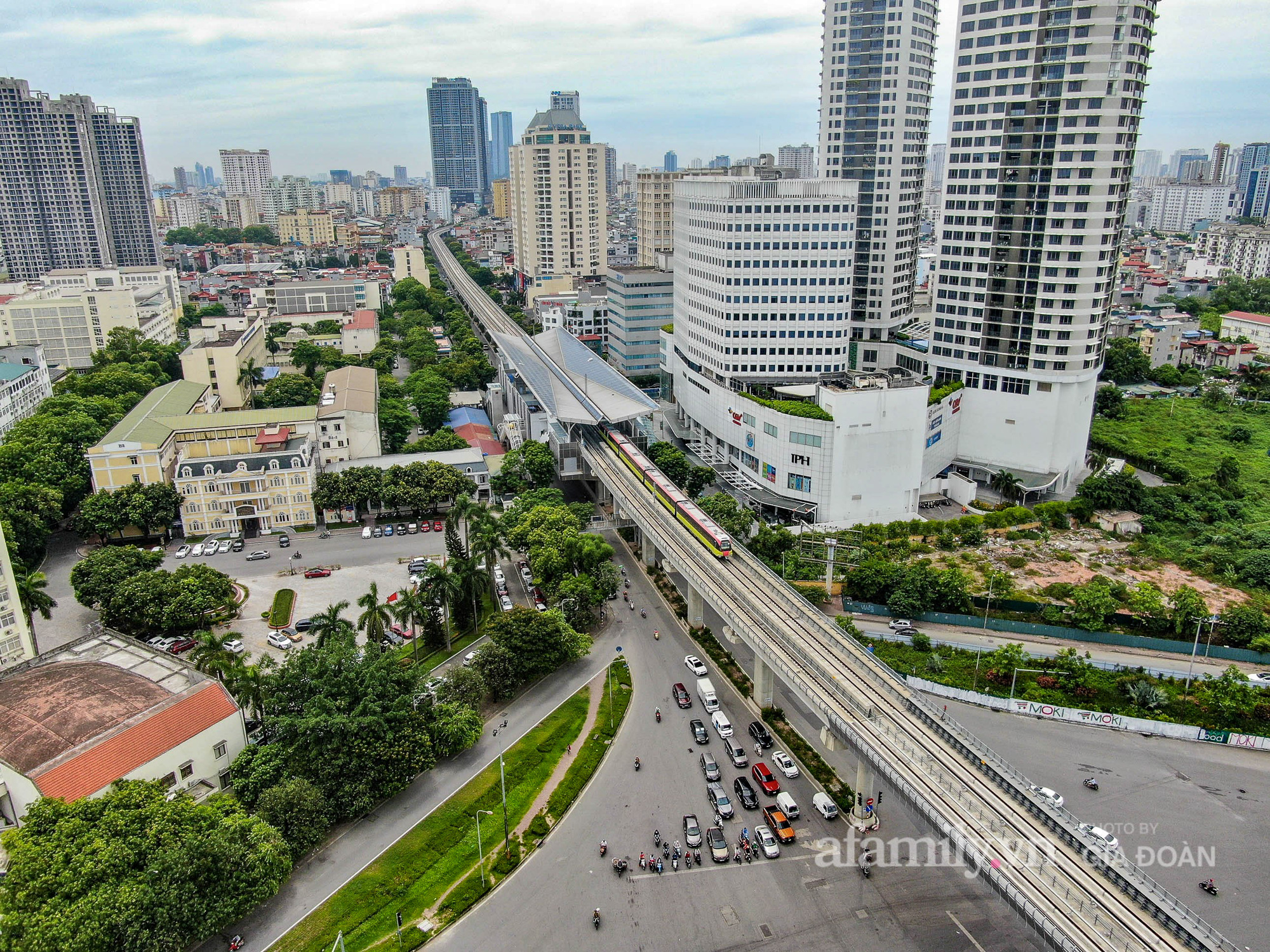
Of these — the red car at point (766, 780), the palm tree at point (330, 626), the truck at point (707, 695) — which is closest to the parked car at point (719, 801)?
the red car at point (766, 780)

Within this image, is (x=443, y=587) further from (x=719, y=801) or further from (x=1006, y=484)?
(x=1006, y=484)

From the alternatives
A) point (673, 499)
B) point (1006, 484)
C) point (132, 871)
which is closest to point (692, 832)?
point (132, 871)

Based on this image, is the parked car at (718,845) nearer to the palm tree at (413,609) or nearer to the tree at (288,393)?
the palm tree at (413,609)

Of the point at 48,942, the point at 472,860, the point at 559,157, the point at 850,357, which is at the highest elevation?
the point at 559,157

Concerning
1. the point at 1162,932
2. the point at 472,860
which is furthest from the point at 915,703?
the point at 472,860

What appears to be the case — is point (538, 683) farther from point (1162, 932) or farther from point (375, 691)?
point (1162, 932)

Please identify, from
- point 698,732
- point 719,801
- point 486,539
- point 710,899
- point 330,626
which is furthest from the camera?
point 486,539
